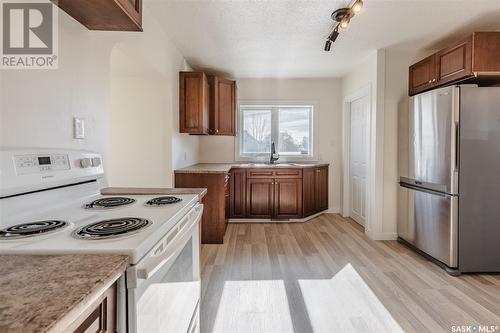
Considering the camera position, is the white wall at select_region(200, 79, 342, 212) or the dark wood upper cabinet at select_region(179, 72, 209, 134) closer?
the dark wood upper cabinet at select_region(179, 72, 209, 134)

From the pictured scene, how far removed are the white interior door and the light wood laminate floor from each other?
91cm

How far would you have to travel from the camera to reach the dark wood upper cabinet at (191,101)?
3.42 m

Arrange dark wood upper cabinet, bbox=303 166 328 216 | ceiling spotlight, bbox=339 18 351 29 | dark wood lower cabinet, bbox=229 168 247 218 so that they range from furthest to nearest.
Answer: dark wood upper cabinet, bbox=303 166 328 216
dark wood lower cabinet, bbox=229 168 247 218
ceiling spotlight, bbox=339 18 351 29

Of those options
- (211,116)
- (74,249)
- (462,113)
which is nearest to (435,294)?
(462,113)

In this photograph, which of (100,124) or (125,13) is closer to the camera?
(125,13)

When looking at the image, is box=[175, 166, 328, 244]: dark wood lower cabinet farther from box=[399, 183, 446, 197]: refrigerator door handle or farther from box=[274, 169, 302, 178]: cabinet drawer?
box=[399, 183, 446, 197]: refrigerator door handle

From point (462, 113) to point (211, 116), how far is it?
289cm

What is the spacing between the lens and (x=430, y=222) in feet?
8.97

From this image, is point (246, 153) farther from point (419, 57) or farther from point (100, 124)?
point (100, 124)

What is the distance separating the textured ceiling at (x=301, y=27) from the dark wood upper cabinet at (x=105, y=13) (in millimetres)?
944

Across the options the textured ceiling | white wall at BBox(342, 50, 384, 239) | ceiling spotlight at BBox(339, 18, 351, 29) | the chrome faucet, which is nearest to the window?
the chrome faucet

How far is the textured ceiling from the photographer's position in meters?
2.31

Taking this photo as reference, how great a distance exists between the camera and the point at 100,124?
70.3 inches

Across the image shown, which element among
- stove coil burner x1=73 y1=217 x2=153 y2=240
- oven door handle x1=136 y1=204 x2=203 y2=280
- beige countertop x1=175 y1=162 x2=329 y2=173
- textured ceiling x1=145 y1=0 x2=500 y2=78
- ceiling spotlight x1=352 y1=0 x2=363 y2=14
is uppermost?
textured ceiling x1=145 y1=0 x2=500 y2=78
